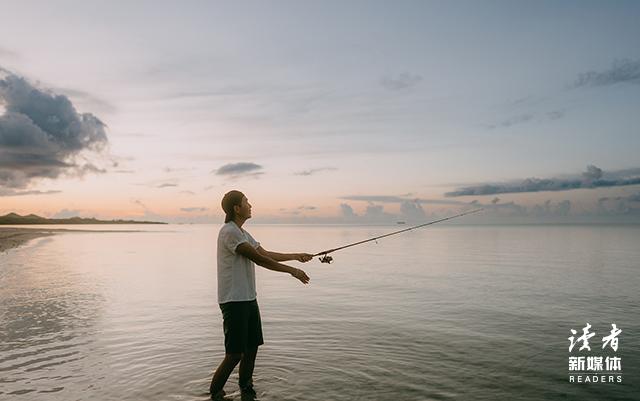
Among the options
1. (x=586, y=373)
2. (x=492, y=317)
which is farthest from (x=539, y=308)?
(x=586, y=373)

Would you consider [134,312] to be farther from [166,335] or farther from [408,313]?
[408,313]

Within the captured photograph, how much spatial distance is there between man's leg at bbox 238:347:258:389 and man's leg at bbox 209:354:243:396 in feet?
1.00

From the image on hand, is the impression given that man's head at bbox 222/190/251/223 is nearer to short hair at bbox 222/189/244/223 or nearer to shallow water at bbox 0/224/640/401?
short hair at bbox 222/189/244/223

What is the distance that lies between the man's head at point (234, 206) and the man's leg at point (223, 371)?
1.82 metres

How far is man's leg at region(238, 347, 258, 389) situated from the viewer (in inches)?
271

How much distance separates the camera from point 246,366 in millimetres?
6910

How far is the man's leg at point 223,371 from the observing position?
6.50 meters

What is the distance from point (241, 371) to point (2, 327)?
8.08 metres

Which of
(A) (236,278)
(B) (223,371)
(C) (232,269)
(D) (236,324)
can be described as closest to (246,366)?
(B) (223,371)

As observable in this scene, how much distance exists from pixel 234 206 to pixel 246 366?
2.30 m

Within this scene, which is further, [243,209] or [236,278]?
[243,209]

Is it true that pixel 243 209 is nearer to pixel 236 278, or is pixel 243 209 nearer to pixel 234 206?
pixel 234 206
